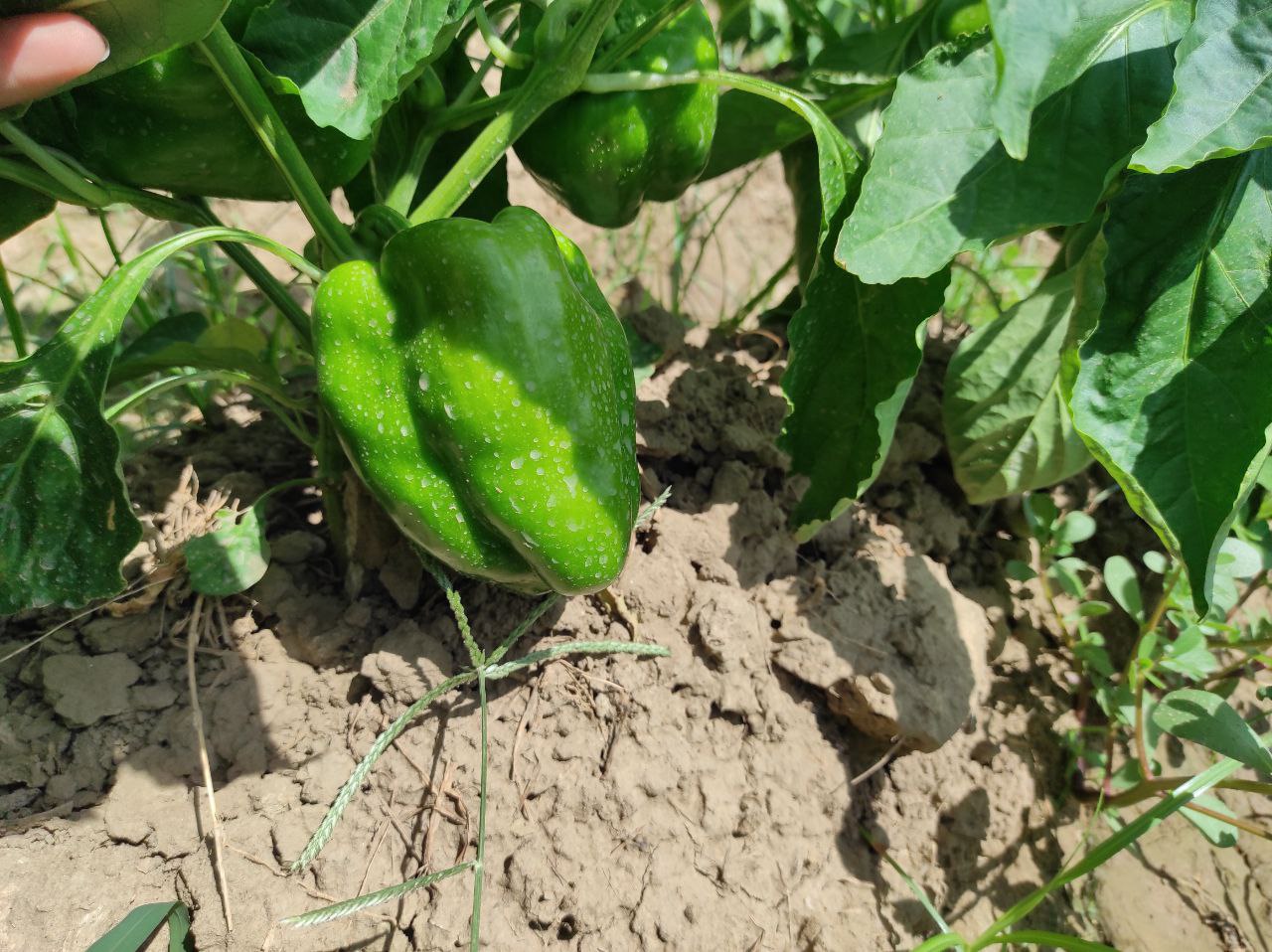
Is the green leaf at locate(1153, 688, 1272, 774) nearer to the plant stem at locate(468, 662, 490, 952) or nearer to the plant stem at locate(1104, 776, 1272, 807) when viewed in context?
the plant stem at locate(1104, 776, 1272, 807)

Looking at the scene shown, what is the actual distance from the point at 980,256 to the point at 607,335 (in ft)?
4.16

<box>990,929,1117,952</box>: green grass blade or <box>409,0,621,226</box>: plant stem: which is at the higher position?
<box>409,0,621,226</box>: plant stem

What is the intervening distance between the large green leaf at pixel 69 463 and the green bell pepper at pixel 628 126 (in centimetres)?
38

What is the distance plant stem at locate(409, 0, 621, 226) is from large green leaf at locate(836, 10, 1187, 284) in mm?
334

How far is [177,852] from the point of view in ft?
3.45

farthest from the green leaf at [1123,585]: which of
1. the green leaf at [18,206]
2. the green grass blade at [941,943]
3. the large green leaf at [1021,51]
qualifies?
the green leaf at [18,206]

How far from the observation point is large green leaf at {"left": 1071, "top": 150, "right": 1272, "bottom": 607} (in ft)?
2.92

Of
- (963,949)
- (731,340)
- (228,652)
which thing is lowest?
(963,949)

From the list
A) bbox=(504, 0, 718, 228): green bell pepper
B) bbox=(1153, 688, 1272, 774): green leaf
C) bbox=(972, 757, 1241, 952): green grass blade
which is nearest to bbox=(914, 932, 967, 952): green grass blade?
bbox=(972, 757, 1241, 952): green grass blade

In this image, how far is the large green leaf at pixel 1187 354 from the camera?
89 centimetres

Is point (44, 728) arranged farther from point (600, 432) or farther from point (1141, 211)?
point (1141, 211)

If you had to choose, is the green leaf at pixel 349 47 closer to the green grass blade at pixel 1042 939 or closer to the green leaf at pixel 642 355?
the green leaf at pixel 642 355

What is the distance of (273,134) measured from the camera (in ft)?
3.10

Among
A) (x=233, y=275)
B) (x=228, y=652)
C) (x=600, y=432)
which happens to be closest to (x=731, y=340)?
(x=600, y=432)
